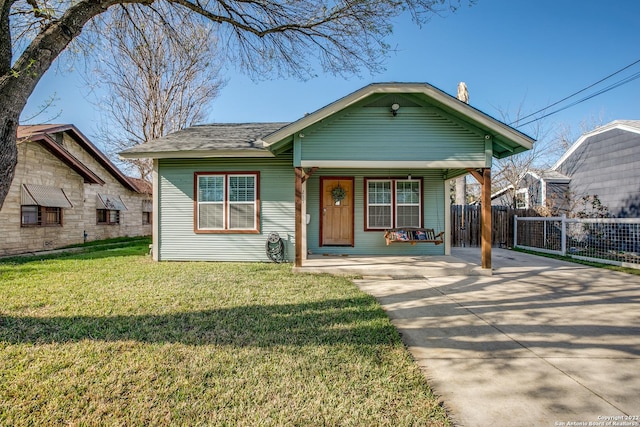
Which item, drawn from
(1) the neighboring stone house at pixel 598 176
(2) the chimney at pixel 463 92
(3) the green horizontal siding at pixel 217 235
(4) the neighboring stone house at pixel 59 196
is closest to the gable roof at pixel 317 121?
(3) the green horizontal siding at pixel 217 235

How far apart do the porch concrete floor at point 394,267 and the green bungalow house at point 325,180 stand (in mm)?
393

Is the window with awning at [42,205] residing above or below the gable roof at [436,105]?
below

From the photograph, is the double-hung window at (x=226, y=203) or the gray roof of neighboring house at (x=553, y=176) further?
the gray roof of neighboring house at (x=553, y=176)

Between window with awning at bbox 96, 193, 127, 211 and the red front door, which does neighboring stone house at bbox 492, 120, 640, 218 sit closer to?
the red front door

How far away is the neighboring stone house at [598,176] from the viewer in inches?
398

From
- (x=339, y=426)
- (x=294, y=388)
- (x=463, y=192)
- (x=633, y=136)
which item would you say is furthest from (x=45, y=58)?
(x=633, y=136)

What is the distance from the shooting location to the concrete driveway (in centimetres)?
218

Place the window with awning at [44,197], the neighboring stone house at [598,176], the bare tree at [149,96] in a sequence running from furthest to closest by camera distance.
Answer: the bare tree at [149,96] → the neighboring stone house at [598,176] → the window with awning at [44,197]

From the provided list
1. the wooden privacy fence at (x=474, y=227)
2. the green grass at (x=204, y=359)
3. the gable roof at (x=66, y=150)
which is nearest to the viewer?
the green grass at (x=204, y=359)

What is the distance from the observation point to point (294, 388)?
7.65 ft

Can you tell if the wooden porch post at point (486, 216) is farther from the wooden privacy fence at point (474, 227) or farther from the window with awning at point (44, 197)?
the window with awning at point (44, 197)

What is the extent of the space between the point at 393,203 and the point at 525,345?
556cm

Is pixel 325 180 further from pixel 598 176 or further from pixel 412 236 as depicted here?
pixel 598 176

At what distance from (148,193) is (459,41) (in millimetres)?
17116
